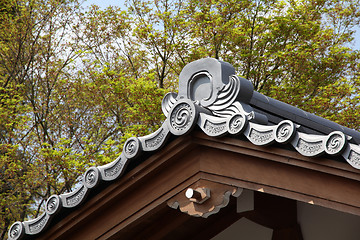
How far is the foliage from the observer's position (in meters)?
14.6

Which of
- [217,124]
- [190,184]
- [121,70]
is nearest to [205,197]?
[190,184]

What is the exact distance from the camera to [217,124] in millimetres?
3377

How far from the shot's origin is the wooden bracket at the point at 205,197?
3.51 meters

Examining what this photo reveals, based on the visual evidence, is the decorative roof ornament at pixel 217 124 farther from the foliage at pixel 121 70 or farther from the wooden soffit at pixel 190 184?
the foliage at pixel 121 70

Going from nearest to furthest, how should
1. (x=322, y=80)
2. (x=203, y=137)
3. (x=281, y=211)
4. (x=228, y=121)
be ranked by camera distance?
(x=228, y=121)
(x=203, y=137)
(x=281, y=211)
(x=322, y=80)

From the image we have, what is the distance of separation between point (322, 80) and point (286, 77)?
1.00 meters

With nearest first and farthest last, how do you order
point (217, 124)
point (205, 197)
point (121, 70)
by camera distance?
point (217, 124) → point (205, 197) → point (121, 70)

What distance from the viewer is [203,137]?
3547 mm

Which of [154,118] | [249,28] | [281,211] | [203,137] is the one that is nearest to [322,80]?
[249,28]

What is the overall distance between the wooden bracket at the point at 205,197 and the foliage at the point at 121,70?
997 centimetres

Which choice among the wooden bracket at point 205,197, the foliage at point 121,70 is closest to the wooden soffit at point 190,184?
the wooden bracket at point 205,197

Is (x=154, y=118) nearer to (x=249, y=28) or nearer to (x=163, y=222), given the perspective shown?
(x=249, y=28)

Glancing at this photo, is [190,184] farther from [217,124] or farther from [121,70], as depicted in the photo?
[121,70]

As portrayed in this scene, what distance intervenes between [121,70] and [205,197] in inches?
456
